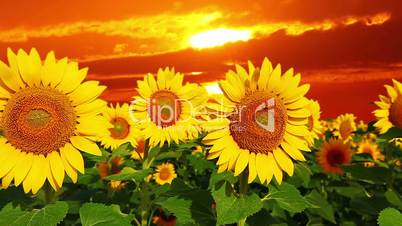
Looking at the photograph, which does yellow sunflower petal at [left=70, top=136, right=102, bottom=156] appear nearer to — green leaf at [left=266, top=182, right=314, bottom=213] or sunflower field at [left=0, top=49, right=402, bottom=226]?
sunflower field at [left=0, top=49, right=402, bottom=226]

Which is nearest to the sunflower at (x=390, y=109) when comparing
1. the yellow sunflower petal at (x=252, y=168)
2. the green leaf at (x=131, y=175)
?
the yellow sunflower petal at (x=252, y=168)

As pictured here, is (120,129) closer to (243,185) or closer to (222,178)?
(222,178)

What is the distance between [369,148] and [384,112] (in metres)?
5.32

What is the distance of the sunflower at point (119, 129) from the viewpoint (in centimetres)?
679

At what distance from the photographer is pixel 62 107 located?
322cm

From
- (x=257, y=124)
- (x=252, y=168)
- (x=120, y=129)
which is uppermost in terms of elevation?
(x=120, y=129)

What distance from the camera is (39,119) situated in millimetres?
3217

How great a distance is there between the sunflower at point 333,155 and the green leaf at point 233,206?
4.21 m

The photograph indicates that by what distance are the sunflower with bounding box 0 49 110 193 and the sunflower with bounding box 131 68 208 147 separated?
2671 millimetres

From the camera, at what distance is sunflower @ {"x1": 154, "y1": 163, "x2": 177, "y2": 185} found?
29.3ft

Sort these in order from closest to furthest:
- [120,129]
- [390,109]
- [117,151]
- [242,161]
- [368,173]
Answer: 1. [242,161]
2. [117,151]
3. [368,173]
4. [390,109]
5. [120,129]

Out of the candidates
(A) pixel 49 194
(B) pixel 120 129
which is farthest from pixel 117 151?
(B) pixel 120 129

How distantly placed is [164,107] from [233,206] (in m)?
2.87

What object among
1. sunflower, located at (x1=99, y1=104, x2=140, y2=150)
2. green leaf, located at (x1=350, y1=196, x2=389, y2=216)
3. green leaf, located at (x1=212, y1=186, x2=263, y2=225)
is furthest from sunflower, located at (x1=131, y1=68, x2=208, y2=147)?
green leaf, located at (x1=212, y1=186, x2=263, y2=225)
